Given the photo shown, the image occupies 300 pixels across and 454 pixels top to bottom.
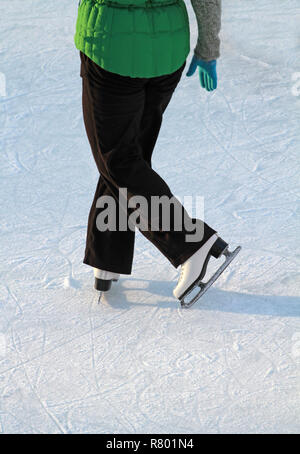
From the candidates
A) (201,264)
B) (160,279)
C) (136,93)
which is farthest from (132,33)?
Answer: (160,279)

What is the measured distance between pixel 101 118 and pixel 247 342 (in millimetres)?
675

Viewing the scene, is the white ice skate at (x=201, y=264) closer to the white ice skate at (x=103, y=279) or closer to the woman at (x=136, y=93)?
the woman at (x=136, y=93)

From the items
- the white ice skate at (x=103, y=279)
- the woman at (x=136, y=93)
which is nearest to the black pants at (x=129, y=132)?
the woman at (x=136, y=93)

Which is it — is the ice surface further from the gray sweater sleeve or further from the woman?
the gray sweater sleeve

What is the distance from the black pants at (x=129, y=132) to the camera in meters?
1.91

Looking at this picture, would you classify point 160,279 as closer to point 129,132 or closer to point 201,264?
point 201,264

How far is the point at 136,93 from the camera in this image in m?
1.93

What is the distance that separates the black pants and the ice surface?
242mm

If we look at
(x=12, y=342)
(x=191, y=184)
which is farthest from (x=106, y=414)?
(x=191, y=184)

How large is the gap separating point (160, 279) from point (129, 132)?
0.52 metres

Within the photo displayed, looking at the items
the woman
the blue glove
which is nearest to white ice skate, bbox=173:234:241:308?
the woman

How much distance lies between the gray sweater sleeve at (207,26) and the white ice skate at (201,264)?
0.47m

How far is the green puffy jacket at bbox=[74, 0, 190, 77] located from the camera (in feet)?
6.03
